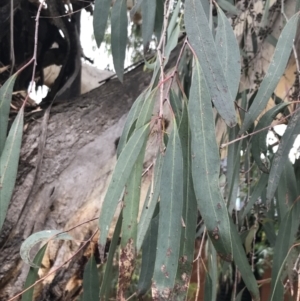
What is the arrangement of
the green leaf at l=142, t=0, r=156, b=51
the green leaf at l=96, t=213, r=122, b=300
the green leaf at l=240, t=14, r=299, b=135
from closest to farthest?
the green leaf at l=96, t=213, r=122, b=300
the green leaf at l=240, t=14, r=299, b=135
the green leaf at l=142, t=0, r=156, b=51

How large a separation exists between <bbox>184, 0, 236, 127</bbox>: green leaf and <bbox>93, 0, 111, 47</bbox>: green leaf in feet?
1.03

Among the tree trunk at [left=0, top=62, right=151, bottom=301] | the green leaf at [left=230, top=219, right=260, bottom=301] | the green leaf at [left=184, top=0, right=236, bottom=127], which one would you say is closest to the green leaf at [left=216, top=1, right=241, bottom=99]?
the green leaf at [left=184, top=0, right=236, bottom=127]

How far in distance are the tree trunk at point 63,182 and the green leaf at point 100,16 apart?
0.26m

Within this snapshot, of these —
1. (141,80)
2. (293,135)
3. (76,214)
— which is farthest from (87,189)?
(293,135)

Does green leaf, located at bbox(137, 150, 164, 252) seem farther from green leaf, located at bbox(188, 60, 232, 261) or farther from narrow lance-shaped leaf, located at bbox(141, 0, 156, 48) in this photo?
narrow lance-shaped leaf, located at bbox(141, 0, 156, 48)

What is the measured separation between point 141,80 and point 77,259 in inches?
20.7

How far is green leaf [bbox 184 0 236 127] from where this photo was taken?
626 millimetres

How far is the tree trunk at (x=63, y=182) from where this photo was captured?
1035 millimetres

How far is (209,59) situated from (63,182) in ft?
1.90

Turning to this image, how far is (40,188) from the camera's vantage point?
110 centimetres

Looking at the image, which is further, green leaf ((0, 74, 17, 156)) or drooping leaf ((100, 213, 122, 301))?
green leaf ((0, 74, 17, 156))

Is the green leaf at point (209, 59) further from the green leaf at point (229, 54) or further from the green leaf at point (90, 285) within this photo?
the green leaf at point (90, 285)

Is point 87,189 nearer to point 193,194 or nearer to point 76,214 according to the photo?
point 76,214

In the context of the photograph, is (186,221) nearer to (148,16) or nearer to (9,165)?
(9,165)
